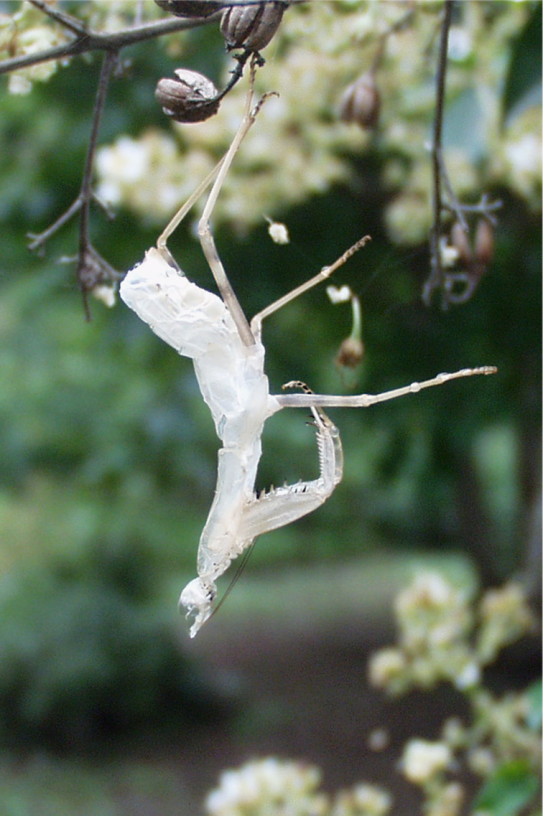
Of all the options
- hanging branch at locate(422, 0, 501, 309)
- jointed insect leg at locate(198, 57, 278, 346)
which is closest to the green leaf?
hanging branch at locate(422, 0, 501, 309)

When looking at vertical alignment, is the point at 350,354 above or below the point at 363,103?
below

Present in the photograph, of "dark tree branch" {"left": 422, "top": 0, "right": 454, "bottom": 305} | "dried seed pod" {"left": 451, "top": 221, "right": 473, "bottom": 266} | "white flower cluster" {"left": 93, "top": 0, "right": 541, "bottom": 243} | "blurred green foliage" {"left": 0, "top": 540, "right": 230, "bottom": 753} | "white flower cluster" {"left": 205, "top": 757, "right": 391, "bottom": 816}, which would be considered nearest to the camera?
"dark tree branch" {"left": 422, "top": 0, "right": 454, "bottom": 305}

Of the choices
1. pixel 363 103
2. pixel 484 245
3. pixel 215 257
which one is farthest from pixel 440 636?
pixel 215 257

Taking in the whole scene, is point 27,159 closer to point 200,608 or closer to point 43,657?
point 200,608

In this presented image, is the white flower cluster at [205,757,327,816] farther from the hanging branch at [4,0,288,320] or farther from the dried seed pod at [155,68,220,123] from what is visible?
the dried seed pod at [155,68,220,123]

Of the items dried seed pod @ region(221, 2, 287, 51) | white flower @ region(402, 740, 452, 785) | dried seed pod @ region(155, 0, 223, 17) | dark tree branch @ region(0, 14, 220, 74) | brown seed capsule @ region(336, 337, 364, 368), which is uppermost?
dark tree branch @ region(0, 14, 220, 74)

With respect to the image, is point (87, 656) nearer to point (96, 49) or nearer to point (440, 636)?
point (440, 636)

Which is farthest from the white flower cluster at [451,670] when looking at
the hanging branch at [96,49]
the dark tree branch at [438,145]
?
the hanging branch at [96,49]
